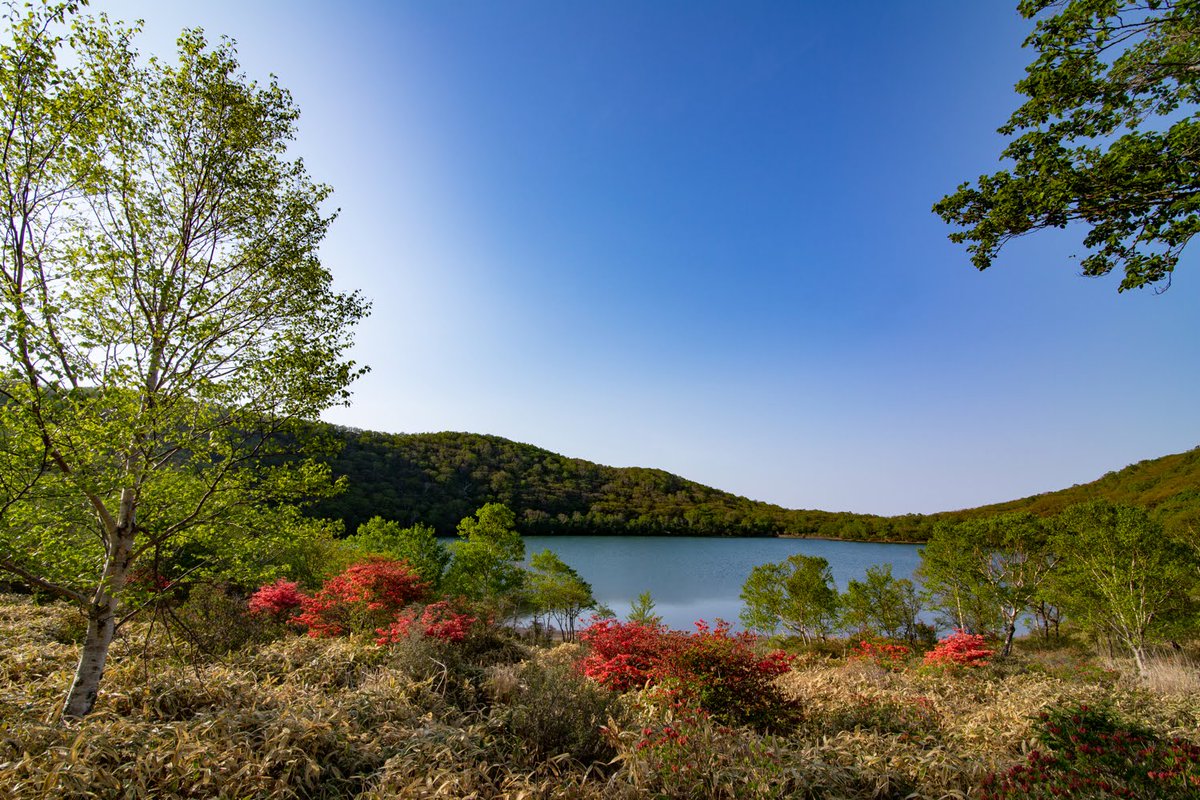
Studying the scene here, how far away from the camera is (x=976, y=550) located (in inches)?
1006

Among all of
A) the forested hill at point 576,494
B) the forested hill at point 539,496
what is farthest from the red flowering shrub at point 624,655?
the forested hill at point 539,496

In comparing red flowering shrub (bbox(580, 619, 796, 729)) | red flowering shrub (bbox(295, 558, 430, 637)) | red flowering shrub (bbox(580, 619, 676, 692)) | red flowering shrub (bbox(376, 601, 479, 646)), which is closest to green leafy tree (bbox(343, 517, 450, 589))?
red flowering shrub (bbox(295, 558, 430, 637))

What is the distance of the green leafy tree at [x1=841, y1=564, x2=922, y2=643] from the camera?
1118 inches

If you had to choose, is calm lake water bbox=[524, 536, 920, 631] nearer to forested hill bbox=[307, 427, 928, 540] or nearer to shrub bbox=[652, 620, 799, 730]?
forested hill bbox=[307, 427, 928, 540]

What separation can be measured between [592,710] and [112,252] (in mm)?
7113

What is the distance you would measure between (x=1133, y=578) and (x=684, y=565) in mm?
39707

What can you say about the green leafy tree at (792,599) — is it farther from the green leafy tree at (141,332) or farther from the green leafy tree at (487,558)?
the green leafy tree at (141,332)

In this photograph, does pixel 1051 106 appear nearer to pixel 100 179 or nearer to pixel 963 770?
pixel 963 770

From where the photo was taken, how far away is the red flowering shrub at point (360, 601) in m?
11.0

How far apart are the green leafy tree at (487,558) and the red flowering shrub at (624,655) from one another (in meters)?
16.1

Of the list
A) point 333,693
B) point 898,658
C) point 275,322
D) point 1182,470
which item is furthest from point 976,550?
point 1182,470

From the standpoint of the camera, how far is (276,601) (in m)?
12.3

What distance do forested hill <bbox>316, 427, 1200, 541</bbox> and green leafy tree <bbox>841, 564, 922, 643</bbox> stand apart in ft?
68.5

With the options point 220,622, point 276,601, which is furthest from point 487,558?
point 220,622
